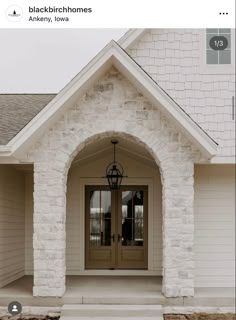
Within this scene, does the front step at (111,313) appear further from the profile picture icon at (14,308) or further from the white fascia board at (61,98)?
the white fascia board at (61,98)

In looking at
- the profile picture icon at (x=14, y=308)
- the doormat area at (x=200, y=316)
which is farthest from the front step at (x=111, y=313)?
the profile picture icon at (x=14, y=308)

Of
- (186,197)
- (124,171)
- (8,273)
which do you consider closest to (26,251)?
(8,273)

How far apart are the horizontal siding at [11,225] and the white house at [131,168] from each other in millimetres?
21

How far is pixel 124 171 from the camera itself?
1079 centimetres

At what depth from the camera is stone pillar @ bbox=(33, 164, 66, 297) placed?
25.7 ft

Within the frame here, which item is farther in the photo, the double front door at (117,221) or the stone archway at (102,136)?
the double front door at (117,221)

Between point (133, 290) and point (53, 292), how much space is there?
1350 mm

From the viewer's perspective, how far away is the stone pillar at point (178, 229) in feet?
25.8

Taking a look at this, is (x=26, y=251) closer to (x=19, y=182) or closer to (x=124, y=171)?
(x=19, y=182)
